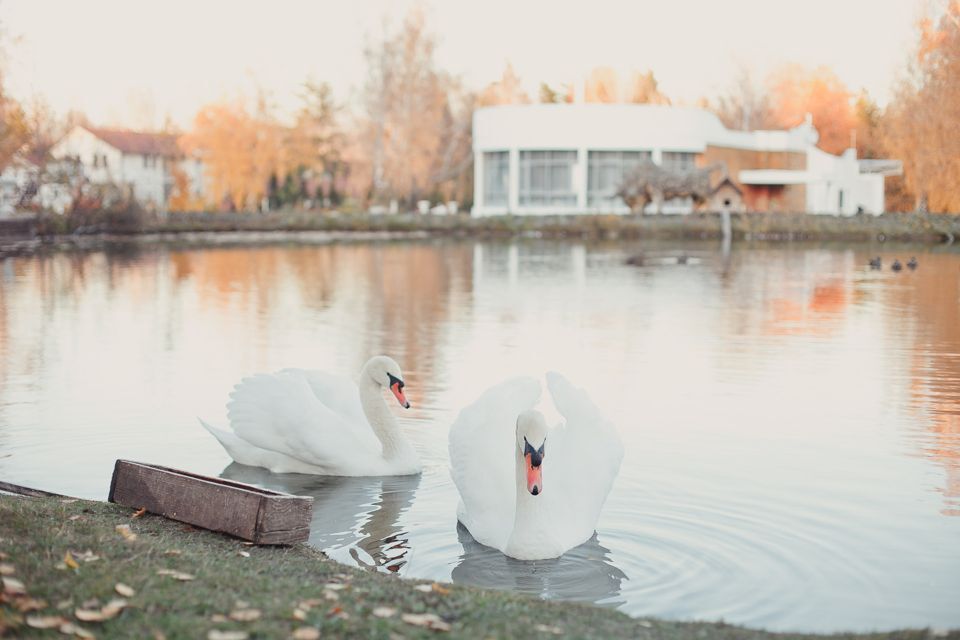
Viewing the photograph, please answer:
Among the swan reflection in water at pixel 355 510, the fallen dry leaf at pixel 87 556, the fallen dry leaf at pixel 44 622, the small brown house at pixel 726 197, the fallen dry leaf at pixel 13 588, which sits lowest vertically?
the swan reflection in water at pixel 355 510

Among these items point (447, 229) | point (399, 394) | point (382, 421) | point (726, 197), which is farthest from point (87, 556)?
point (726, 197)

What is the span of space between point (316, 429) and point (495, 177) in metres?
67.3

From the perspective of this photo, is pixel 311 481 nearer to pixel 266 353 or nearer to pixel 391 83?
pixel 266 353

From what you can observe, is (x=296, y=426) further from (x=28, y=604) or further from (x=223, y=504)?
(x=28, y=604)

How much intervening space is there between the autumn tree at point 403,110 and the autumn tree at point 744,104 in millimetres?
39598

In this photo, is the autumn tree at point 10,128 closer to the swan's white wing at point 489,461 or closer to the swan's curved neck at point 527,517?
the swan's white wing at point 489,461

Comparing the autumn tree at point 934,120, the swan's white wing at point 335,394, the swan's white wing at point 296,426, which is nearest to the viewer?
the swan's white wing at point 296,426

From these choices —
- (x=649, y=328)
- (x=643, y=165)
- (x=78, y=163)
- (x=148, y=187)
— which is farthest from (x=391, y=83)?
(x=649, y=328)

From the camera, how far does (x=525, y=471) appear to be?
24.6 feet

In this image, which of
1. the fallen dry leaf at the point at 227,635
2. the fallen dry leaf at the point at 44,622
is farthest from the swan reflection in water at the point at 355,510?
the fallen dry leaf at the point at 44,622

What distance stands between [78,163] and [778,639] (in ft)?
171

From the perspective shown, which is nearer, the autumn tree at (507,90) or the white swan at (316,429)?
the white swan at (316,429)

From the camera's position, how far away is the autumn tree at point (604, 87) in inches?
3925

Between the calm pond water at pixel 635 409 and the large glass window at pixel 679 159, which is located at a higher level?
the large glass window at pixel 679 159
